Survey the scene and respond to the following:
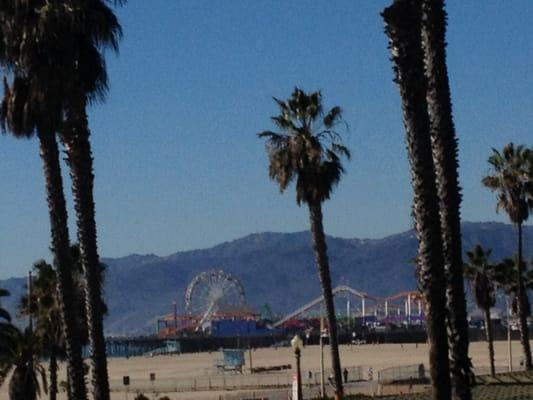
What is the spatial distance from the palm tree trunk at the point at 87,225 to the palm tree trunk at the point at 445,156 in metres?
7.29

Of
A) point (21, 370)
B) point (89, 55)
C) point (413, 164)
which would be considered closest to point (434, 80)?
point (413, 164)

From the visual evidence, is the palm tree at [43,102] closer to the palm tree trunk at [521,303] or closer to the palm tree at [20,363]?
the palm tree at [20,363]

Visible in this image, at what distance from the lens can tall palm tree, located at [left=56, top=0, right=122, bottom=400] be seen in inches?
930

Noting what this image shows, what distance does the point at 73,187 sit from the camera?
23.9 metres

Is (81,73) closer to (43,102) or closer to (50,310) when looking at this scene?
(43,102)

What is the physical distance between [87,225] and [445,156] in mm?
7476

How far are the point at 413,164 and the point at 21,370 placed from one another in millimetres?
25024

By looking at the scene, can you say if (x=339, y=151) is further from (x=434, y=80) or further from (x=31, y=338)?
(x=434, y=80)

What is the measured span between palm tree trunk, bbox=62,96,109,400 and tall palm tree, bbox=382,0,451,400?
27.8ft

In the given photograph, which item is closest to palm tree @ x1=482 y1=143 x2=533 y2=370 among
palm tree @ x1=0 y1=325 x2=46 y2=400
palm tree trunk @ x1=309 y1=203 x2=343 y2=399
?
palm tree trunk @ x1=309 y1=203 x2=343 y2=399

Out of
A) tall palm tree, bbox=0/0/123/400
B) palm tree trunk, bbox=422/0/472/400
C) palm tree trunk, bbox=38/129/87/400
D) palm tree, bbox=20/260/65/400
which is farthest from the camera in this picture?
palm tree, bbox=20/260/65/400

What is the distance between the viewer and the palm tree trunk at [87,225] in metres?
23.6

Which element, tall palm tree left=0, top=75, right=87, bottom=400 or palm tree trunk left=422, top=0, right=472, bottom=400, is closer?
palm tree trunk left=422, top=0, right=472, bottom=400

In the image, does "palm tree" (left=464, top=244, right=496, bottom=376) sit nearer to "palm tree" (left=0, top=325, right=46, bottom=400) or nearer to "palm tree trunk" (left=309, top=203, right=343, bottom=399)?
"palm tree trunk" (left=309, top=203, right=343, bottom=399)
